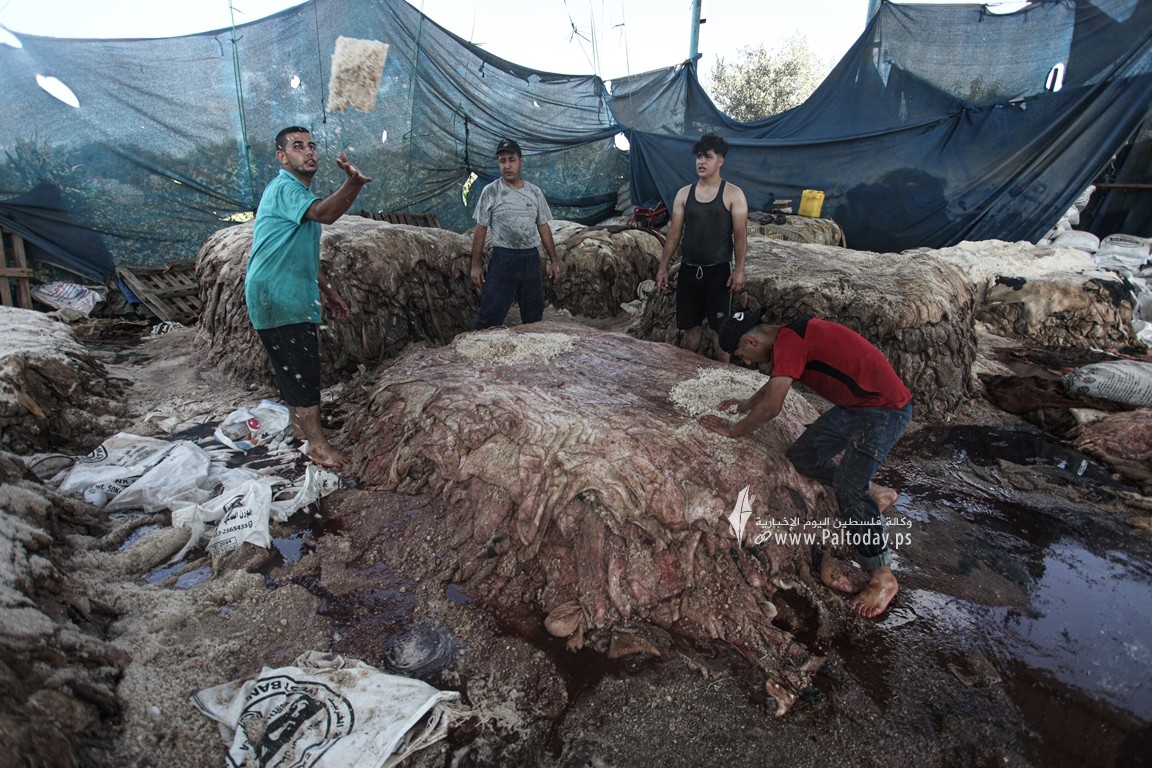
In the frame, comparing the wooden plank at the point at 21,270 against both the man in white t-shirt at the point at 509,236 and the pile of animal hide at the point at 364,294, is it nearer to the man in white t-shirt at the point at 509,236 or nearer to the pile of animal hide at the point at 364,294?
the pile of animal hide at the point at 364,294

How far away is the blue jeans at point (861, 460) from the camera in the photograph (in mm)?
2480

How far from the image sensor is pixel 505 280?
4.71m

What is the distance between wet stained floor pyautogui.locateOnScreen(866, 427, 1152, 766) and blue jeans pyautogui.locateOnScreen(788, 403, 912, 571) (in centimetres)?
23

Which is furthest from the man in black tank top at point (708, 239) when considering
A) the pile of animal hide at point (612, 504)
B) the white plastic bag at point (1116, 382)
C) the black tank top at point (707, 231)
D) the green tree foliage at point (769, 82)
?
the green tree foliage at point (769, 82)

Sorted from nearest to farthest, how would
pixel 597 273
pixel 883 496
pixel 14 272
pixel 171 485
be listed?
1. pixel 171 485
2. pixel 883 496
3. pixel 14 272
4. pixel 597 273

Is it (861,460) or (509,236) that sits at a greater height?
(509,236)

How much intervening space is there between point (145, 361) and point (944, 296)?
23.0ft

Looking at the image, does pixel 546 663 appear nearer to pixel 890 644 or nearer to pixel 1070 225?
pixel 890 644

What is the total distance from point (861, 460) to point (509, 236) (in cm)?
319

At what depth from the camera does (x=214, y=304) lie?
5.05 meters

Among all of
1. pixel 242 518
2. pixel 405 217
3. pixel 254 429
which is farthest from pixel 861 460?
pixel 405 217

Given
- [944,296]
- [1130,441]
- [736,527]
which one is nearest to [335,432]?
[736,527]

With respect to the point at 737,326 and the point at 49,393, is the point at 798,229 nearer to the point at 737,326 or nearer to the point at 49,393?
the point at 737,326

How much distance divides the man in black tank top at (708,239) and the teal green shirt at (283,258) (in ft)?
8.70
